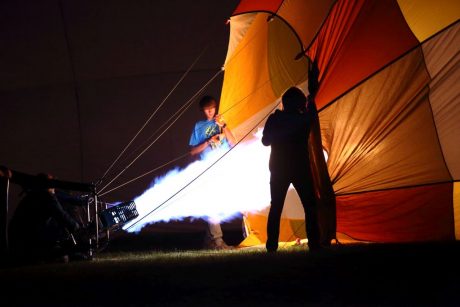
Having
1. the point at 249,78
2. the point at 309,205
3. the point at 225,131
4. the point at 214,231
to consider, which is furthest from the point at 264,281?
the point at 249,78

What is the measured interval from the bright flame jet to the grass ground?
65.5 inches

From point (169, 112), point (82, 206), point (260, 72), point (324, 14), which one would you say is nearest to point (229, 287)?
point (82, 206)

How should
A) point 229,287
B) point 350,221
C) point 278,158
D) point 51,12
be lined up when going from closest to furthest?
1. point 229,287
2. point 278,158
3. point 350,221
4. point 51,12

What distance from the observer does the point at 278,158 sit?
504cm

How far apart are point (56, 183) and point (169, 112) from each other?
9.99 ft

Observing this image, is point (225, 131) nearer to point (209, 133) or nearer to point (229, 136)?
point (229, 136)

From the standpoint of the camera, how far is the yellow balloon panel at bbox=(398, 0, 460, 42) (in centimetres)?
511

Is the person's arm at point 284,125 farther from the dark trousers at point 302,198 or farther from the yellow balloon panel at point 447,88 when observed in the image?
the yellow balloon panel at point 447,88

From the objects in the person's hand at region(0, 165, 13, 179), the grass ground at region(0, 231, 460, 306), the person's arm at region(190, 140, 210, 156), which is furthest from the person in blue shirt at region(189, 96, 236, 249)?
the person's hand at region(0, 165, 13, 179)

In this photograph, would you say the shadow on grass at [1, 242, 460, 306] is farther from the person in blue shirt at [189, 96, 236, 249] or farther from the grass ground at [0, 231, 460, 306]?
the person in blue shirt at [189, 96, 236, 249]

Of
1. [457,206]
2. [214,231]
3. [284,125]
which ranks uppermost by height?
[284,125]

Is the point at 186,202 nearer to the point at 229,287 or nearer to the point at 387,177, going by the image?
the point at 387,177

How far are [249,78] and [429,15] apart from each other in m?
2.30

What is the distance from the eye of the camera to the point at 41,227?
527 cm
